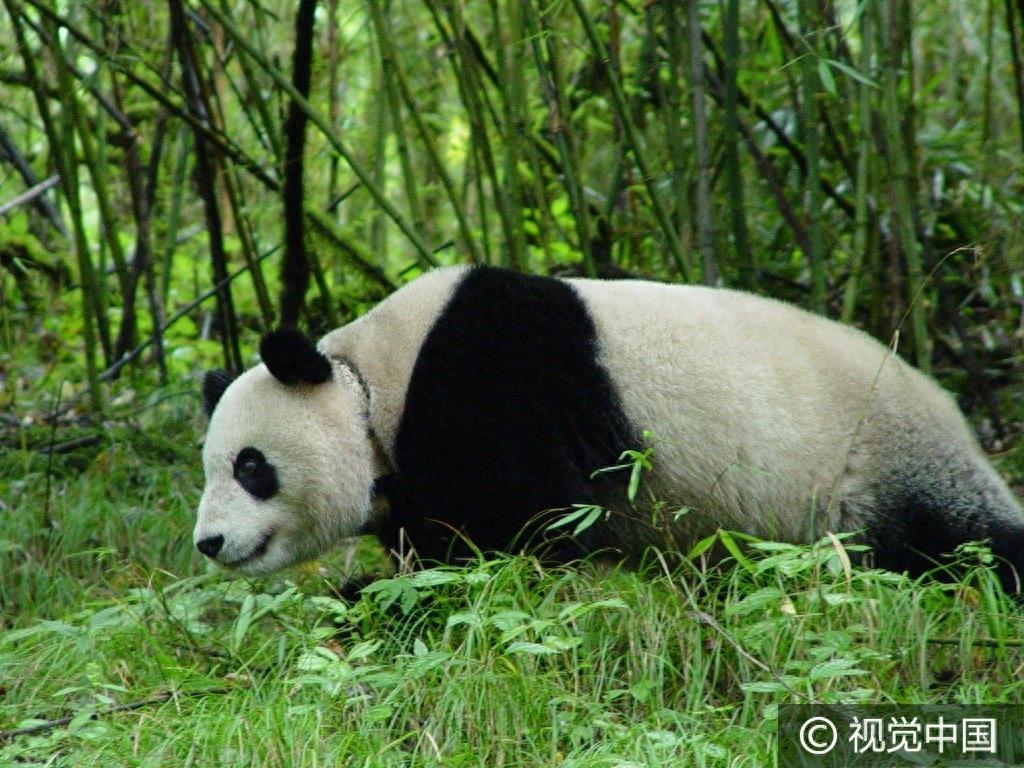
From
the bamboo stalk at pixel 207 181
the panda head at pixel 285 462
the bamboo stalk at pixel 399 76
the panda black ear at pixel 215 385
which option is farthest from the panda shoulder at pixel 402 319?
the bamboo stalk at pixel 207 181

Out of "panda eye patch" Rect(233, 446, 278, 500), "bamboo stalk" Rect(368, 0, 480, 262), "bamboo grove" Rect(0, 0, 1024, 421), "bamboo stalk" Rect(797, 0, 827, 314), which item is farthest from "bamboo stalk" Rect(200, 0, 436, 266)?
"bamboo stalk" Rect(797, 0, 827, 314)

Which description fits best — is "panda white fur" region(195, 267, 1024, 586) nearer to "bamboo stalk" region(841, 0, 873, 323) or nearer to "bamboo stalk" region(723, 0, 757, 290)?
"bamboo stalk" region(841, 0, 873, 323)

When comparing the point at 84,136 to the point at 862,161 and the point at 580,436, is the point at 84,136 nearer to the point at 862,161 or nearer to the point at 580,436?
the point at 580,436

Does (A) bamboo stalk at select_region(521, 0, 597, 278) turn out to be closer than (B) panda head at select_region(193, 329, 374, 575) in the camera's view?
No

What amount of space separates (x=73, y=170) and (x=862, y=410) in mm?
3563

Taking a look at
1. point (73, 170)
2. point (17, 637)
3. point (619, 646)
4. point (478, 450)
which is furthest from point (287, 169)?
point (619, 646)

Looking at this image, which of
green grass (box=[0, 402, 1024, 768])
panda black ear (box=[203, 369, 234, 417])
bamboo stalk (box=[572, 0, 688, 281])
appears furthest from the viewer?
bamboo stalk (box=[572, 0, 688, 281])

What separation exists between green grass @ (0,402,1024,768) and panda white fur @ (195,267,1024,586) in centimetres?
19

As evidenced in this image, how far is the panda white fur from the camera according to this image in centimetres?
374

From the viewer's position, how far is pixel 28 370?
23.3 feet

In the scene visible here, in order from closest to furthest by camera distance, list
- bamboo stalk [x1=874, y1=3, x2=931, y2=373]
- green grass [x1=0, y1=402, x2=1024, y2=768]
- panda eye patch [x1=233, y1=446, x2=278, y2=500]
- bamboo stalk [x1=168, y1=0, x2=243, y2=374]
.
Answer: green grass [x1=0, y1=402, x2=1024, y2=768] < panda eye patch [x1=233, y1=446, x2=278, y2=500] < bamboo stalk [x1=874, y1=3, x2=931, y2=373] < bamboo stalk [x1=168, y1=0, x2=243, y2=374]

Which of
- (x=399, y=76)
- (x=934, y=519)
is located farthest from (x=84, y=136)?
(x=934, y=519)

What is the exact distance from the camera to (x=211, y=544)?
377 centimetres

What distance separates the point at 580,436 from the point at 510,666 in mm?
951
